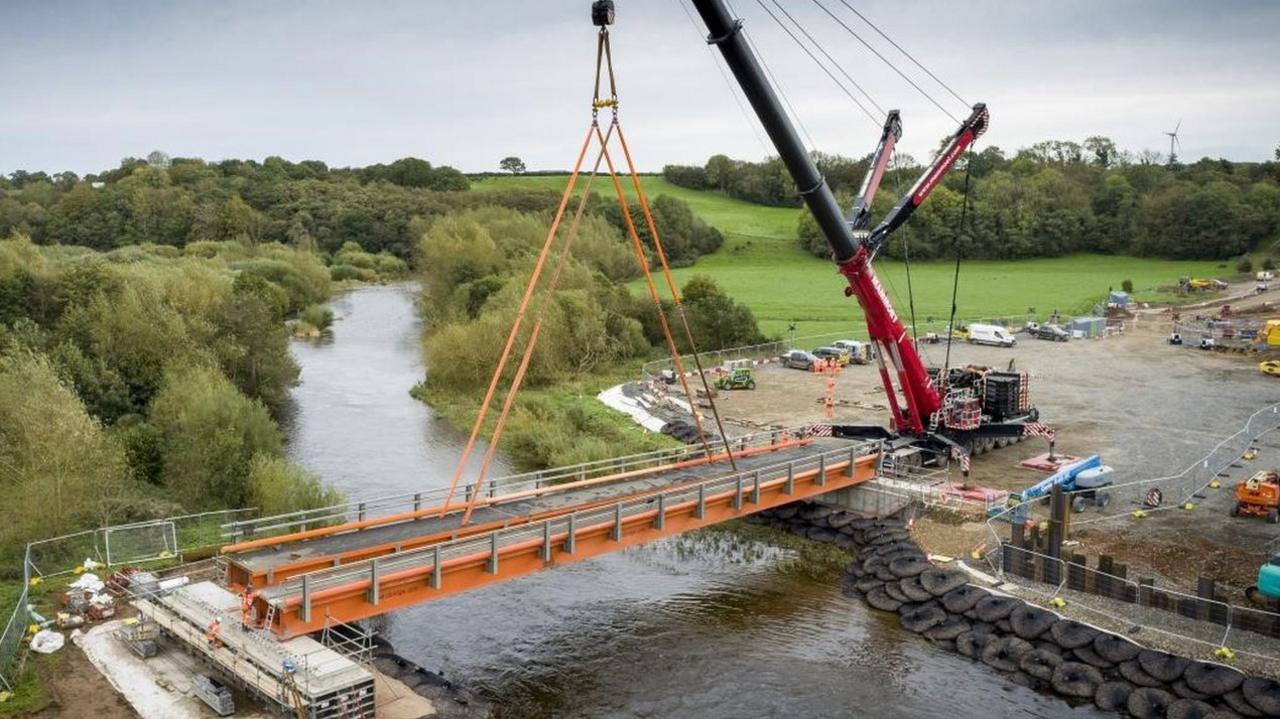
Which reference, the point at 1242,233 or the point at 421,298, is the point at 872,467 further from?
the point at 1242,233

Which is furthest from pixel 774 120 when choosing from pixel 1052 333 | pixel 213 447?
pixel 1052 333

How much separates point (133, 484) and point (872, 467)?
88.5ft

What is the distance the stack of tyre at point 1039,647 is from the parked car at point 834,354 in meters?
31.9

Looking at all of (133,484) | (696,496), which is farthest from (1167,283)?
(133,484)

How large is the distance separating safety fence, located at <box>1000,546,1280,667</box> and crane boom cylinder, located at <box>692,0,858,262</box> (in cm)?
1186

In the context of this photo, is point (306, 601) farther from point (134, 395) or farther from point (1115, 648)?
point (134, 395)

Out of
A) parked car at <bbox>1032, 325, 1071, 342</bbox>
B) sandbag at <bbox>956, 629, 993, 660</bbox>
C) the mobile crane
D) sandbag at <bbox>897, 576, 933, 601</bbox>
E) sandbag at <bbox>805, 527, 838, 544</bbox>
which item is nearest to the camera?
sandbag at <bbox>956, 629, 993, 660</bbox>

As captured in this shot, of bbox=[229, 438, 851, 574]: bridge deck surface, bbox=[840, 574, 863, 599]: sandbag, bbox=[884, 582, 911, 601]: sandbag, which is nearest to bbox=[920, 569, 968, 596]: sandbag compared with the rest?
bbox=[884, 582, 911, 601]: sandbag

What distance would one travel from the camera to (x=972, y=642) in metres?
28.6

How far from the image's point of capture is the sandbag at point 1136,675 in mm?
25125

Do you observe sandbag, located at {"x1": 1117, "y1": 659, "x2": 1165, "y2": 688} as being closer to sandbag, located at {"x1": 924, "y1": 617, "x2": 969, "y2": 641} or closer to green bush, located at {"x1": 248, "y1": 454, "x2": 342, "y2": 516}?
sandbag, located at {"x1": 924, "y1": 617, "x2": 969, "y2": 641}

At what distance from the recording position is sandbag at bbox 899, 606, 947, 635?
29850 millimetres

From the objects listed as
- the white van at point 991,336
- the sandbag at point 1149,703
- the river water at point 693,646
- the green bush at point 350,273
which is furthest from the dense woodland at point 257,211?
the sandbag at point 1149,703

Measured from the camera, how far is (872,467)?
3819cm
